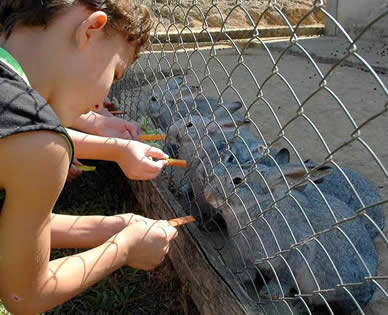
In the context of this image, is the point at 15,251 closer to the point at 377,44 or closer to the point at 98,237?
the point at 98,237

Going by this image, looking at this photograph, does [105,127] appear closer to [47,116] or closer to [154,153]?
[154,153]

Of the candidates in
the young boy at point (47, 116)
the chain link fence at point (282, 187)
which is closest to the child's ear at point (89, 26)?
the young boy at point (47, 116)

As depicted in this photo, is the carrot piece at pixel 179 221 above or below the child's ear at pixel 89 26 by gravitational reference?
below

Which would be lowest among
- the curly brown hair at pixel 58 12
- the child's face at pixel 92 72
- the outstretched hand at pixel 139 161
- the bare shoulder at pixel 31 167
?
the outstretched hand at pixel 139 161

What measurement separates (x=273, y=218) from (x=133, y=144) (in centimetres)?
60

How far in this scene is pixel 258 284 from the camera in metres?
1.97

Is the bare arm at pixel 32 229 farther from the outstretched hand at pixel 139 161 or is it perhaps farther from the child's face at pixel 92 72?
the outstretched hand at pixel 139 161

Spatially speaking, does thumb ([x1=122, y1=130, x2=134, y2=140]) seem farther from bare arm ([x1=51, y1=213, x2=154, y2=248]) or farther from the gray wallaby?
bare arm ([x1=51, y1=213, x2=154, y2=248])

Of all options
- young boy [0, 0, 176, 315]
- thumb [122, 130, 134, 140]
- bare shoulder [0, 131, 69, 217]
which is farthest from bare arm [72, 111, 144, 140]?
bare shoulder [0, 131, 69, 217]

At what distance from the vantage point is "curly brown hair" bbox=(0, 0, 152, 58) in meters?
1.24

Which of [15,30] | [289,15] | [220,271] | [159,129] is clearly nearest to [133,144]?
[220,271]

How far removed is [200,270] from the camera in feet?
6.05

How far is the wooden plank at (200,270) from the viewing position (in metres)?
1.65

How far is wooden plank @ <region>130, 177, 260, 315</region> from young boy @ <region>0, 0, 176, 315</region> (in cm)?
29
